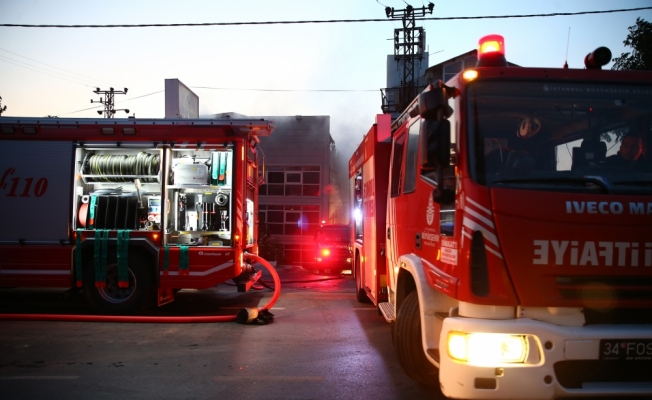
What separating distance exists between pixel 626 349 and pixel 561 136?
1.52 metres

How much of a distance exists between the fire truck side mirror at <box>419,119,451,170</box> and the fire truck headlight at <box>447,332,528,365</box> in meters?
1.19

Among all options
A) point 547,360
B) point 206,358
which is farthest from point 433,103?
point 206,358

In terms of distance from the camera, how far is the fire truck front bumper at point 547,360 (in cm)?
346

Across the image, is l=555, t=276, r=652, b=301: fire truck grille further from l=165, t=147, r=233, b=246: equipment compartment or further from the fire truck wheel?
l=165, t=147, r=233, b=246: equipment compartment

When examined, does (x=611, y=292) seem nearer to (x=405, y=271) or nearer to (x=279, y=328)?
(x=405, y=271)

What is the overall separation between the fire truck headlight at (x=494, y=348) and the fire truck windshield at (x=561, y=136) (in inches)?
39.3

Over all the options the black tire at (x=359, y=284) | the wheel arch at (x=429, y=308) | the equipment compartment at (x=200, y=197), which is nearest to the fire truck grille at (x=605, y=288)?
the wheel arch at (x=429, y=308)

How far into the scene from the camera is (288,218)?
109ft

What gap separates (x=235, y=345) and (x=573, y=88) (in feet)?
16.5

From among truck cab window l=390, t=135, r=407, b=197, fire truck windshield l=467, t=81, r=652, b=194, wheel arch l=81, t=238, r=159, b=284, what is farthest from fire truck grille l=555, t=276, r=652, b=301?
wheel arch l=81, t=238, r=159, b=284

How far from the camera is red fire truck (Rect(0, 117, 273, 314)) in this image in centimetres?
916

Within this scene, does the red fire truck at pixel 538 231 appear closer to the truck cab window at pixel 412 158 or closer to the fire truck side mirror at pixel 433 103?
the fire truck side mirror at pixel 433 103

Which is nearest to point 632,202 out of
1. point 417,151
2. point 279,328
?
point 417,151

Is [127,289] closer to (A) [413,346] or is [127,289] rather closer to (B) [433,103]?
(A) [413,346]
